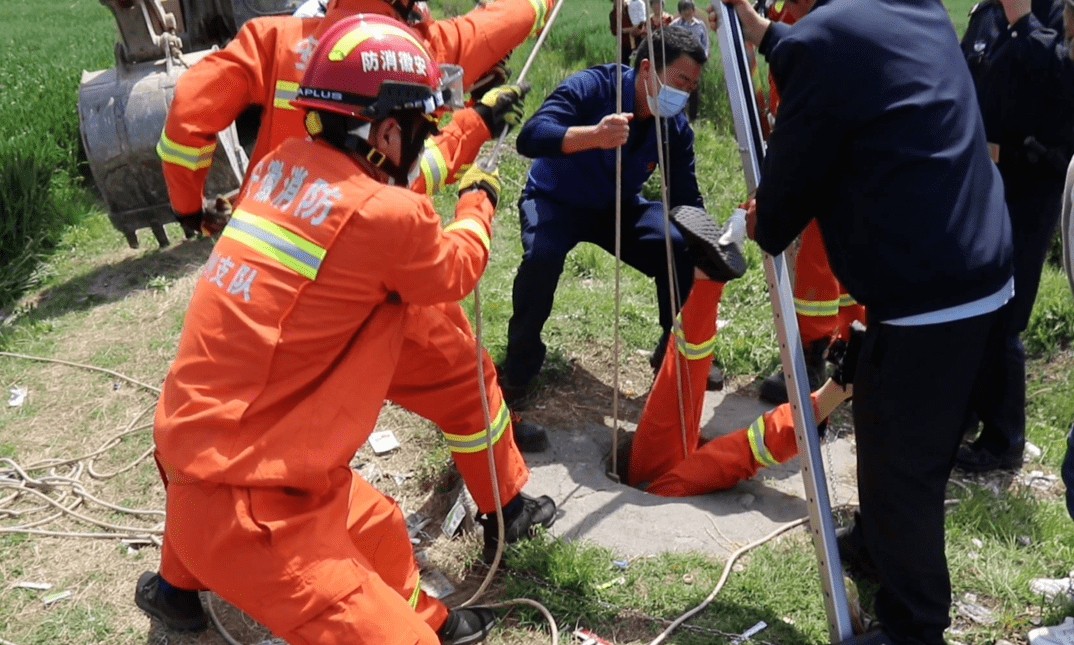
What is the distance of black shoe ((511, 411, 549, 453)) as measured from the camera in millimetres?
4570

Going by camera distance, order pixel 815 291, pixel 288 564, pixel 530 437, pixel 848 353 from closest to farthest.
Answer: pixel 288 564 < pixel 848 353 < pixel 530 437 < pixel 815 291

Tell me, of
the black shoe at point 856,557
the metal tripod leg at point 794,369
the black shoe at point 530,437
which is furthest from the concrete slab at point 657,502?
the metal tripod leg at point 794,369

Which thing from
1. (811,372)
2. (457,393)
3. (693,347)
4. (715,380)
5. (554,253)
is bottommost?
(715,380)

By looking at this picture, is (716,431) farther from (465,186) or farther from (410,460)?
(465,186)

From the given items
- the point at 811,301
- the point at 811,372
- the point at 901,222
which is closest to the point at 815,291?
the point at 811,301

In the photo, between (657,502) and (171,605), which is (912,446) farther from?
(171,605)

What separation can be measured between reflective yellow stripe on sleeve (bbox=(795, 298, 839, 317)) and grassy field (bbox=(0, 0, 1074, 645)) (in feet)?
1.37

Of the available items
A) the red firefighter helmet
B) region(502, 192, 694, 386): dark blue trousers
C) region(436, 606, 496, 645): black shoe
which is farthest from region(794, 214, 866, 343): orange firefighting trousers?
the red firefighter helmet

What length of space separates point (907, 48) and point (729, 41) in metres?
0.71

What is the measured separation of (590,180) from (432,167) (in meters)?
1.77

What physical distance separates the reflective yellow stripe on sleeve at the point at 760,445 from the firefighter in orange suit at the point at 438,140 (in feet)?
2.92

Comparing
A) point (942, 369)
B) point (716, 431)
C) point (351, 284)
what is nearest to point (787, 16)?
point (716, 431)

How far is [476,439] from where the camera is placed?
3.52 metres

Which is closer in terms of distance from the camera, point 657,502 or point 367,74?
point 367,74
